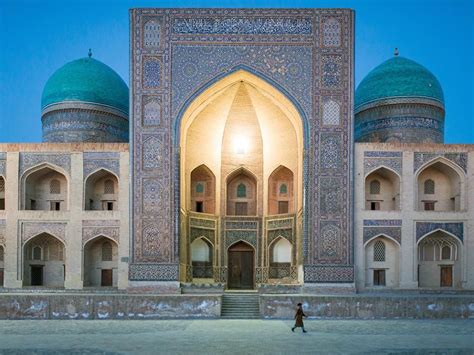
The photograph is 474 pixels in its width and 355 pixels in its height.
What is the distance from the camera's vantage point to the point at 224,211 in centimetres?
1919

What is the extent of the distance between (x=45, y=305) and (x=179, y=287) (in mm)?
3737

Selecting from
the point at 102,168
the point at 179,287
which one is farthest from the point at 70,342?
the point at 102,168

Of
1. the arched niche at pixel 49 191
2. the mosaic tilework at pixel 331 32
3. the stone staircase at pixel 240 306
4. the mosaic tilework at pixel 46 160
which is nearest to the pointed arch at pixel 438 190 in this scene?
the mosaic tilework at pixel 331 32

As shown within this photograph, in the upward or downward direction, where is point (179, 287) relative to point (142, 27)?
downward

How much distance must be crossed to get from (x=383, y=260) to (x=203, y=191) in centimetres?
570

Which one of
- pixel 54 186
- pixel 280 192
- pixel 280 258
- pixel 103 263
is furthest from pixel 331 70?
pixel 54 186

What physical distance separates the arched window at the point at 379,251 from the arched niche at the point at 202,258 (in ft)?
15.8

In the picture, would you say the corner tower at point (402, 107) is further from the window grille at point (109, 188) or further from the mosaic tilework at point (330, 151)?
the window grille at point (109, 188)

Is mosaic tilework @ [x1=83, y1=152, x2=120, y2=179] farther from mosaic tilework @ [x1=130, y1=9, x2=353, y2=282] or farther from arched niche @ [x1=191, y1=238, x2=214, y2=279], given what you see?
arched niche @ [x1=191, y1=238, x2=214, y2=279]

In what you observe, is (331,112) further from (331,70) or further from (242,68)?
(242,68)

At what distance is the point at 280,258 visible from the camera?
18.9 m

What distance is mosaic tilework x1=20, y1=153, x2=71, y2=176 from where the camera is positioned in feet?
56.3

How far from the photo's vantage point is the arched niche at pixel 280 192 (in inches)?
758

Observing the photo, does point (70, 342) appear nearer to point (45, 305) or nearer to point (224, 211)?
point (45, 305)
